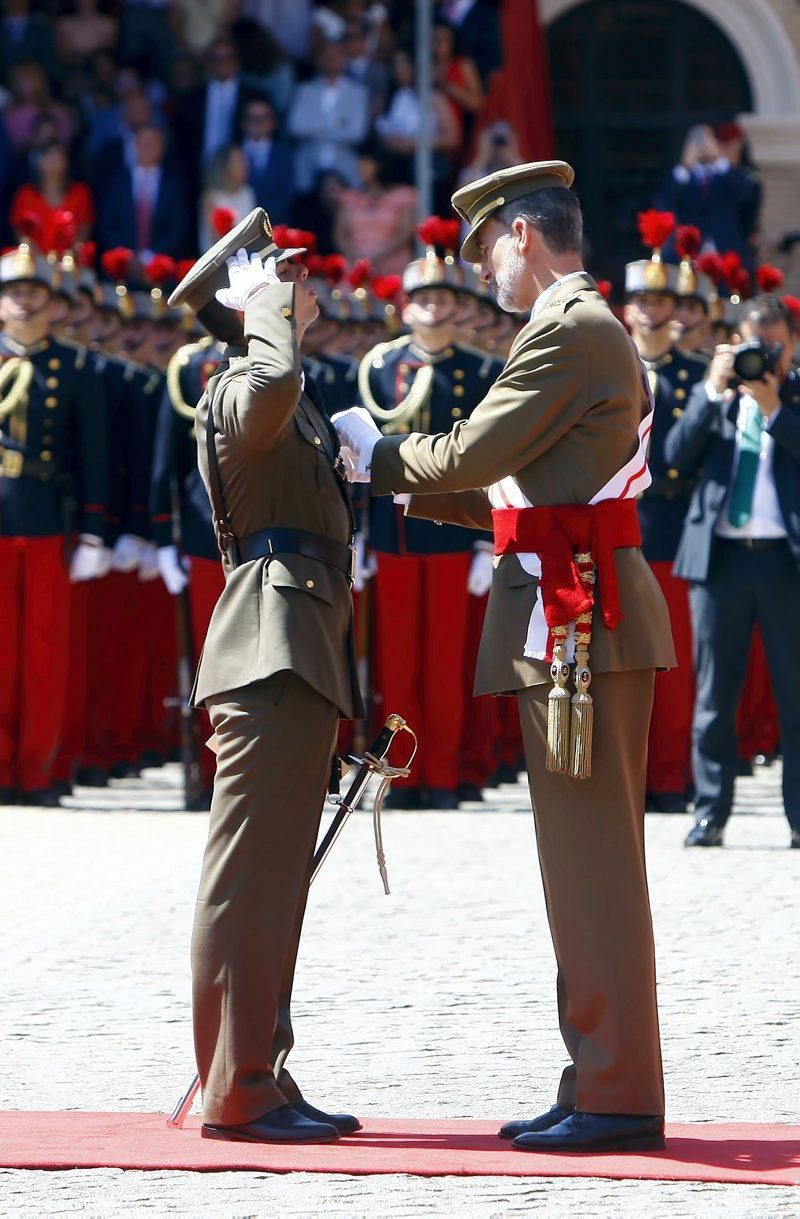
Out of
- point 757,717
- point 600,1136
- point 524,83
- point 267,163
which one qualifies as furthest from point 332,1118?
point 524,83

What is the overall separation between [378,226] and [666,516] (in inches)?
273

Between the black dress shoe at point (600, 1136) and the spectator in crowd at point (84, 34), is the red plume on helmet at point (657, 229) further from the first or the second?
the spectator in crowd at point (84, 34)

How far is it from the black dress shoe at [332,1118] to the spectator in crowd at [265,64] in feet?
44.4

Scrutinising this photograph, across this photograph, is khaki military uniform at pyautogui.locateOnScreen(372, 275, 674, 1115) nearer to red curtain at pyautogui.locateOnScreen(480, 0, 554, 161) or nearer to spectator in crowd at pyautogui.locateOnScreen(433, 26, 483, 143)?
spectator in crowd at pyautogui.locateOnScreen(433, 26, 483, 143)

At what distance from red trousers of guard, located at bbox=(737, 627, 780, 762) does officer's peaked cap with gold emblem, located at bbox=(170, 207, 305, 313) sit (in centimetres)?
767

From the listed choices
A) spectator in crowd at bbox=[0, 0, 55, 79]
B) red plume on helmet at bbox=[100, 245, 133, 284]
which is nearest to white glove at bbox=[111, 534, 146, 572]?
red plume on helmet at bbox=[100, 245, 133, 284]

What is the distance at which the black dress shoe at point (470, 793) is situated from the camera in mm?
10922

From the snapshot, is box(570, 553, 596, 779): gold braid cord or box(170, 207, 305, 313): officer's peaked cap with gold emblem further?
box(170, 207, 305, 313): officer's peaked cap with gold emblem

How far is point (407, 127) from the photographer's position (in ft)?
→ 56.6

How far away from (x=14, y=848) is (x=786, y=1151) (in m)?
4.85

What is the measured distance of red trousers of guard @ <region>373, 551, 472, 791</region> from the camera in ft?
34.9

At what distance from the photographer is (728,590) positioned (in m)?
9.19

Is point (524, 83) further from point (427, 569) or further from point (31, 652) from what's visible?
point (31, 652)

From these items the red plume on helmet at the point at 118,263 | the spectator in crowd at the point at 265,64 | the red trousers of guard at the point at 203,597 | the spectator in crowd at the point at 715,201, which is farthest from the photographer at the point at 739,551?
the spectator in crowd at the point at 265,64
